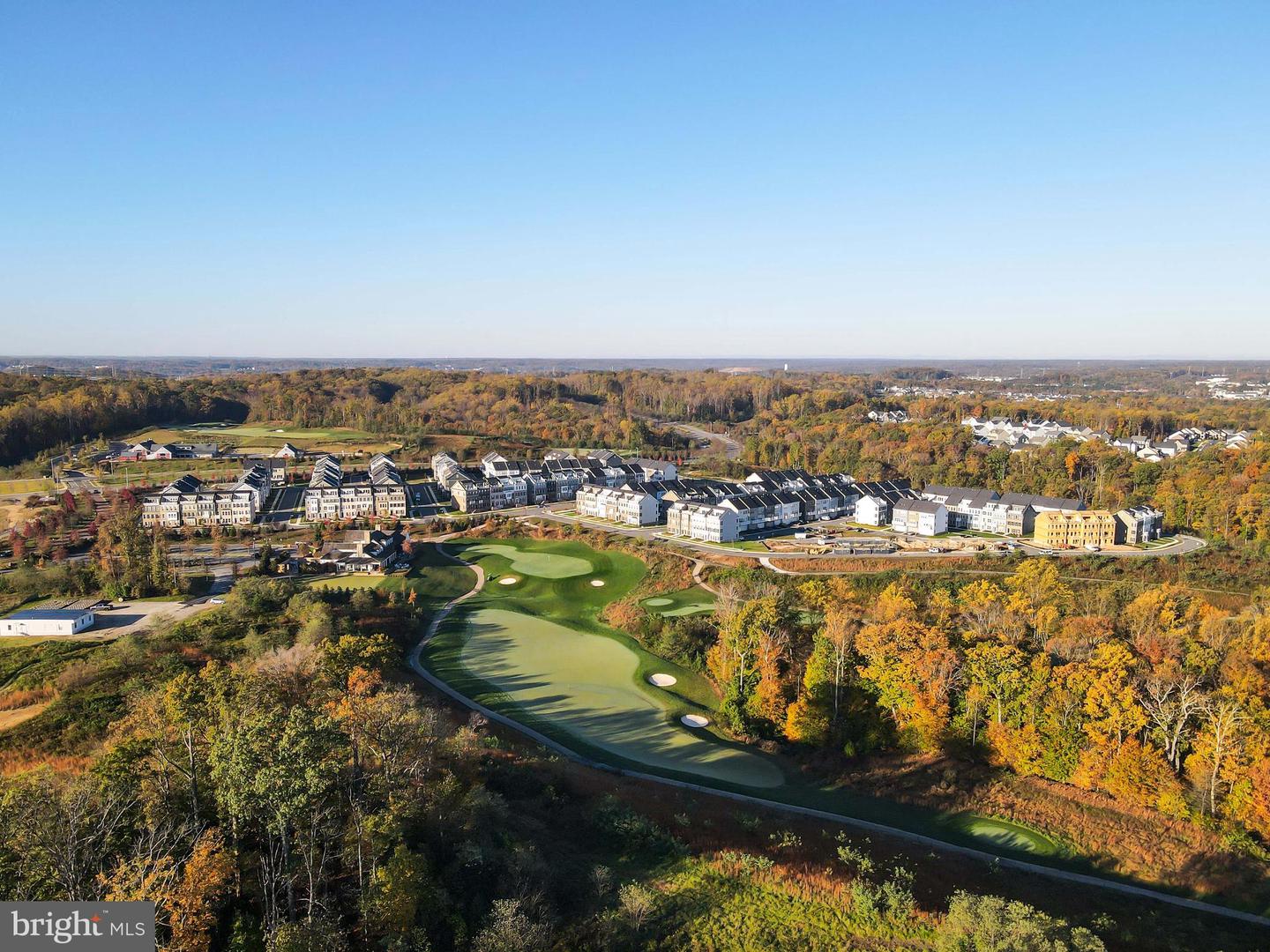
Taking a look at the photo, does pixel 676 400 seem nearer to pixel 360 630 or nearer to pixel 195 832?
pixel 360 630

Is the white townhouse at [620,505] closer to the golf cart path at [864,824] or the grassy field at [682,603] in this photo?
the grassy field at [682,603]

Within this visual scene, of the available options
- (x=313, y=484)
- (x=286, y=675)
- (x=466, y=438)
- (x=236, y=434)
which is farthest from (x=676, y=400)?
(x=286, y=675)

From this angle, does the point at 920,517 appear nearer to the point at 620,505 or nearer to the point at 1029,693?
the point at 620,505

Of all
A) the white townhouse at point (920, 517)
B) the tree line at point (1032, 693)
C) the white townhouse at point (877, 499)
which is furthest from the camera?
the white townhouse at point (877, 499)


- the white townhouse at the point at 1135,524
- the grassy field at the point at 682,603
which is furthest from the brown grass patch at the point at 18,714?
the white townhouse at the point at 1135,524

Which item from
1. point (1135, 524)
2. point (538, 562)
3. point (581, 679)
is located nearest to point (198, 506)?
point (538, 562)

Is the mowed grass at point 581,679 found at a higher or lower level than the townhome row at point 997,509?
lower
